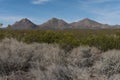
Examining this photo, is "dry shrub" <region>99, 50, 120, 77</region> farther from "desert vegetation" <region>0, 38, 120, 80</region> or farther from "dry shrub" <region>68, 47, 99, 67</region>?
"dry shrub" <region>68, 47, 99, 67</region>

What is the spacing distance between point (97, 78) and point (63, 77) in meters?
0.98

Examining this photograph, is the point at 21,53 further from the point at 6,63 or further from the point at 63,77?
the point at 63,77

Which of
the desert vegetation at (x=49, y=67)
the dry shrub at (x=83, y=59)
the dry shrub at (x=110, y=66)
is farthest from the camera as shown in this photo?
the dry shrub at (x=83, y=59)

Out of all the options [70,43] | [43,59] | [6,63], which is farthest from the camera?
[70,43]

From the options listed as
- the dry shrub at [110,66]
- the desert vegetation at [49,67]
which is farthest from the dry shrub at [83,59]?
the dry shrub at [110,66]

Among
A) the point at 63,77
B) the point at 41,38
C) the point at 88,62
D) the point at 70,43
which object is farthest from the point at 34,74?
the point at 41,38

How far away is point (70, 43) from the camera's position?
19016 mm

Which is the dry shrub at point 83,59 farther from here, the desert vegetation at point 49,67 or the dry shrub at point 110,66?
the dry shrub at point 110,66

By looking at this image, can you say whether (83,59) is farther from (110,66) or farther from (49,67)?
(49,67)

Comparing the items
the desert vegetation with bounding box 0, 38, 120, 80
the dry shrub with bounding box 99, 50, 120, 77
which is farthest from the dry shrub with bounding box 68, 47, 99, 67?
the dry shrub with bounding box 99, 50, 120, 77

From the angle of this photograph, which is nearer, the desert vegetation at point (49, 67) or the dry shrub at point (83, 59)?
the desert vegetation at point (49, 67)

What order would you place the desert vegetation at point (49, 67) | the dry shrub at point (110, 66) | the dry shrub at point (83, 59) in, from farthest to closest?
the dry shrub at point (83, 59) < the dry shrub at point (110, 66) < the desert vegetation at point (49, 67)

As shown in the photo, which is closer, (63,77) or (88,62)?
(63,77)

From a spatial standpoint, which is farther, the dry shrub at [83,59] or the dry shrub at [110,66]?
the dry shrub at [83,59]
